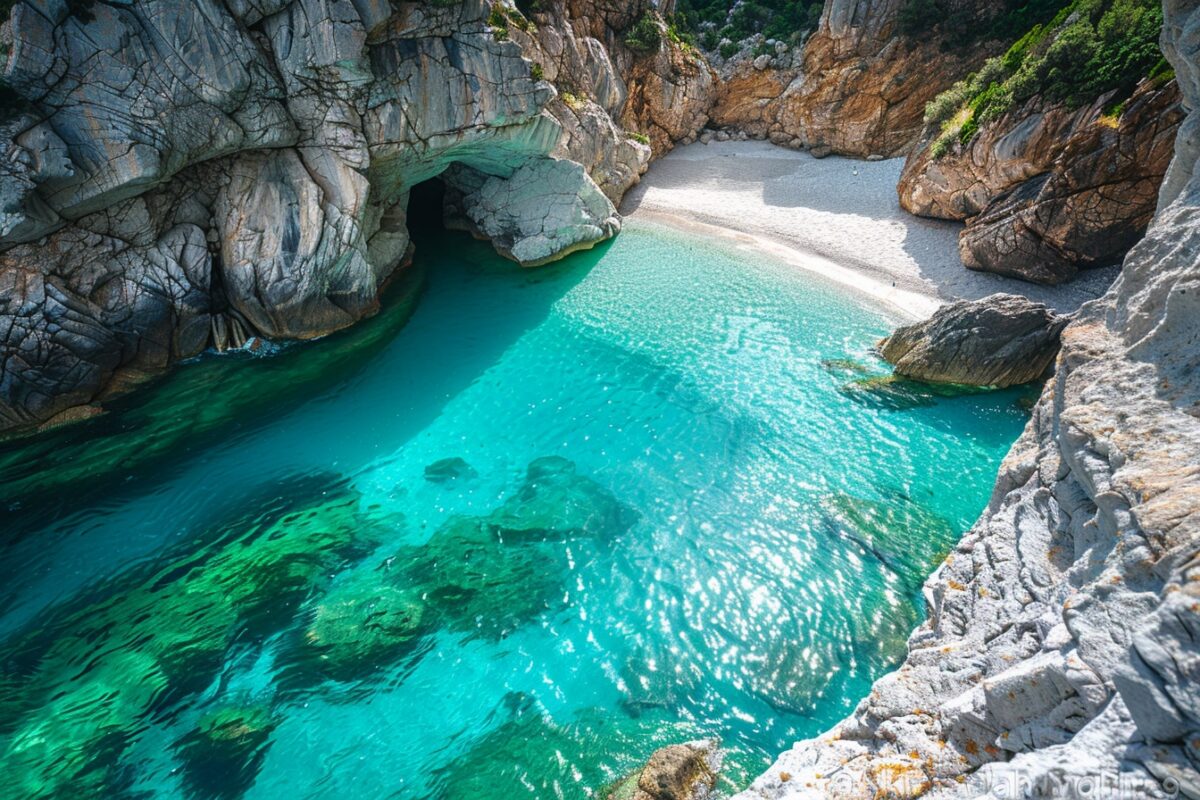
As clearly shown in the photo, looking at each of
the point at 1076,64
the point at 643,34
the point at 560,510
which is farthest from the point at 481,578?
the point at 643,34

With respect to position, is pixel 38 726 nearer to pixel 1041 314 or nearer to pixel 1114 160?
pixel 1041 314

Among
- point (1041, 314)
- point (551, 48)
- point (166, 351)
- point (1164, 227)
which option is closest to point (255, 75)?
point (166, 351)

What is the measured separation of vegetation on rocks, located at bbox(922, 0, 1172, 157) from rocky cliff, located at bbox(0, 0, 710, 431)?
18423 mm

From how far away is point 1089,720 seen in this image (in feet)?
13.5

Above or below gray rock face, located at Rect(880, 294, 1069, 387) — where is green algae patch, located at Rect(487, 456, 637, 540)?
below

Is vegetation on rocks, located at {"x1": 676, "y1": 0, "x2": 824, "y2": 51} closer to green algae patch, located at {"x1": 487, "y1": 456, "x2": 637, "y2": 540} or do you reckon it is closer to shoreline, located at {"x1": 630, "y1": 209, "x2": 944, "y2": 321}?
shoreline, located at {"x1": 630, "y1": 209, "x2": 944, "y2": 321}

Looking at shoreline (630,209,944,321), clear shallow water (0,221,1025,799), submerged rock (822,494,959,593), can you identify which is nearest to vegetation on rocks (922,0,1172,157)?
shoreline (630,209,944,321)

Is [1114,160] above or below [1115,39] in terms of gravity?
below

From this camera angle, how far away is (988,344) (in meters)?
16.9

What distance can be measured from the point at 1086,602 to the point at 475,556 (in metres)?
11.2

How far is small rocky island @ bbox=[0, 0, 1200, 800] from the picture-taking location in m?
5.17

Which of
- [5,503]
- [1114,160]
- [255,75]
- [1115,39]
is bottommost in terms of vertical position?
[5,503]

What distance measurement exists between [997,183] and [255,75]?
90.9ft

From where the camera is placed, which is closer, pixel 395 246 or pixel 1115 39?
pixel 1115 39
